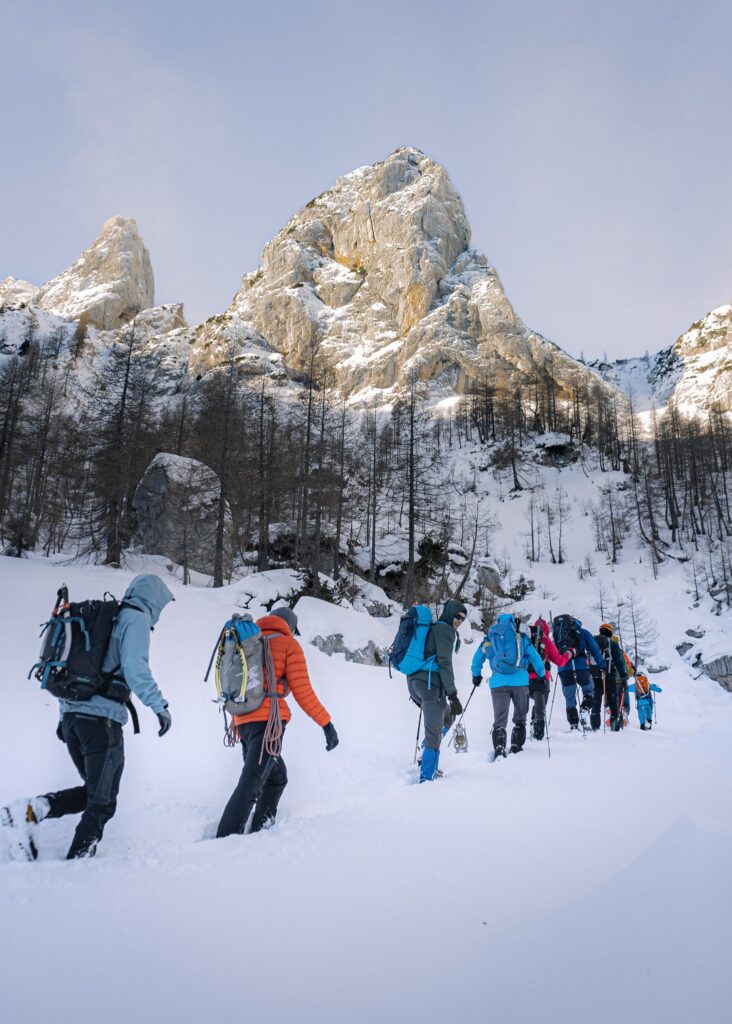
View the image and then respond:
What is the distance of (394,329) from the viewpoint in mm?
85875

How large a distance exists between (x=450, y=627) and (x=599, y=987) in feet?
12.9

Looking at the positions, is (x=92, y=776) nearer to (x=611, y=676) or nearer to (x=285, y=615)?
(x=285, y=615)

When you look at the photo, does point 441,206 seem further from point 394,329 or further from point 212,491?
point 212,491

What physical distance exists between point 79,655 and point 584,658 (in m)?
8.10

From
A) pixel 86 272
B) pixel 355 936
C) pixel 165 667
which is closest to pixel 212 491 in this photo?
pixel 165 667

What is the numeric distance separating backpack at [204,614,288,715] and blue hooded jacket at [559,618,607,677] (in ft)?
21.2

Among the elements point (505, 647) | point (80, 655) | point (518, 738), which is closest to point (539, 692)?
point (518, 738)

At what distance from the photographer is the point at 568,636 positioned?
883 cm

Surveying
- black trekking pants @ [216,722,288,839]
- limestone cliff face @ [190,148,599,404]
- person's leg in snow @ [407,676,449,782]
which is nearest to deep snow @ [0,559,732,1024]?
black trekking pants @ [216,722,288,839]

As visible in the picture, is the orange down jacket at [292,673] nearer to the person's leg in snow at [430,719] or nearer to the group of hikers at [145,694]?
the group of hikers at [145,694]

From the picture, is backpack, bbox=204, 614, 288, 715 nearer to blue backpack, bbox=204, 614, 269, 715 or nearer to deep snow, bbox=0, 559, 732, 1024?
blue backpack, bbox=204, 614, 269, 715

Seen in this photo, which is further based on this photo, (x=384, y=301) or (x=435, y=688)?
(x=384, y=301)

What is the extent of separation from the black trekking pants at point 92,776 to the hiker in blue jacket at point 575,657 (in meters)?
7.37

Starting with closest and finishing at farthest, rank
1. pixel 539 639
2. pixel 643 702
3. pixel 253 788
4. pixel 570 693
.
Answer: pixel 253 788, pixel 539 639, pixel 570 693, pixel 643 702
